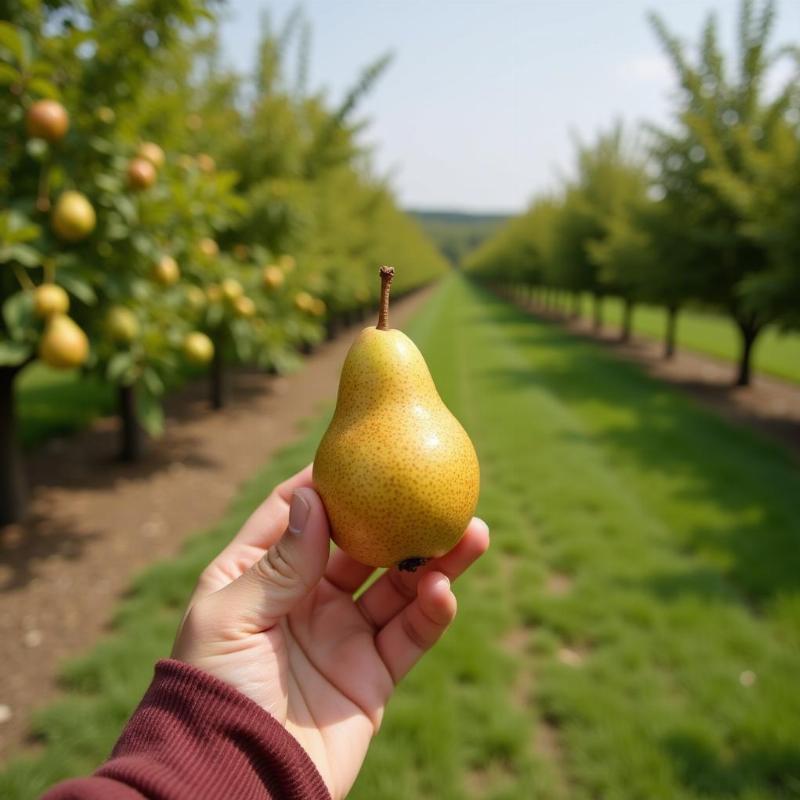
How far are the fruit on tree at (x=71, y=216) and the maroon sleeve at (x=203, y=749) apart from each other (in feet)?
9.08

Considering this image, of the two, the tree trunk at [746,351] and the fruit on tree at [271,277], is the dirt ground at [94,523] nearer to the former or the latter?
the fruit on tree at [271,277]

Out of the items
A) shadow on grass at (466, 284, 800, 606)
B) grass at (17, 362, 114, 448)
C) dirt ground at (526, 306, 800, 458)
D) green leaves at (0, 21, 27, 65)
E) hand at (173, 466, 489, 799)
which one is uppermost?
green leaves at (0, 21, 27, 65)

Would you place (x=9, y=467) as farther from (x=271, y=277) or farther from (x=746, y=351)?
(x=746, y=351)

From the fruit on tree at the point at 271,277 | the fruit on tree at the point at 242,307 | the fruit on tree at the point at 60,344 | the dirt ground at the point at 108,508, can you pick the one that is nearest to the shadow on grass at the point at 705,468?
the dirt ground at the point at 108,508

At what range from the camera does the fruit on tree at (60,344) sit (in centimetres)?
306

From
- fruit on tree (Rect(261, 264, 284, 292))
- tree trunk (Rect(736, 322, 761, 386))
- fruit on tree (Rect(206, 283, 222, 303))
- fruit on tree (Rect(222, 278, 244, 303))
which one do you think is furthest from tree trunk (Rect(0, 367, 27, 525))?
tree trunk (Rect(736, 322, 761, 386))

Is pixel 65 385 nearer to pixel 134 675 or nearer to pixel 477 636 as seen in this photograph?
pixel 134 675

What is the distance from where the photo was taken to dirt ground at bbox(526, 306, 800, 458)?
9125mm

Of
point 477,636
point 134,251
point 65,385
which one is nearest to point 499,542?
point 477,636

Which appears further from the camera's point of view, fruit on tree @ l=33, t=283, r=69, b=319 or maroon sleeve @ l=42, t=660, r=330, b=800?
fruit on tree @ l=33, t=283, r=69, b=319

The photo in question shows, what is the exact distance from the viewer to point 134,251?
3.91m

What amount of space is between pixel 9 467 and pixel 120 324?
210 cm

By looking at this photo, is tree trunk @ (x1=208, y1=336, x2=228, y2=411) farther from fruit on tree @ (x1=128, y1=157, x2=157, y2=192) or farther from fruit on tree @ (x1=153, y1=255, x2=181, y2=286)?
fruit on tree @ (x1=128, y1=157, x2=157, y2=192)

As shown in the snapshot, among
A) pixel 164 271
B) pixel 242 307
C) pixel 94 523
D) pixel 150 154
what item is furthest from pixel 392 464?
pixel 242 307
